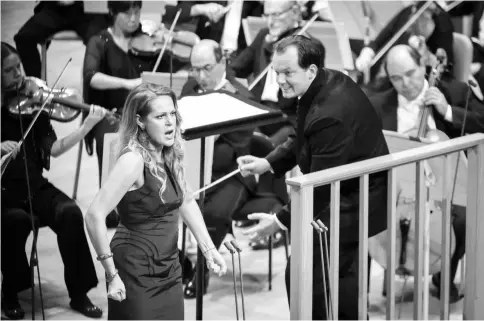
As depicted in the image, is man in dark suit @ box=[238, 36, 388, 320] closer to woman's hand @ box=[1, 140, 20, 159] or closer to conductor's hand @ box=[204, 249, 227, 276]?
conductor's hand @ box=[204, 249, 227, 276]

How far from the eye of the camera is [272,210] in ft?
15.9

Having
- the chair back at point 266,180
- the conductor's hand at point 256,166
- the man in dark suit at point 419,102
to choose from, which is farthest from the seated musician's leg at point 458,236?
the conductor's hand at point 256,166

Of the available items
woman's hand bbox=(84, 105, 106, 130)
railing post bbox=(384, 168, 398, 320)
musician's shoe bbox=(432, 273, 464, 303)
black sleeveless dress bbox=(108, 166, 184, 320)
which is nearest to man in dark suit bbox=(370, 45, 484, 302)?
musician's shoe bbox=(432, 273, 464, 303)

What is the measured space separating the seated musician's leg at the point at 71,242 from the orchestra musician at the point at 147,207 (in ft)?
3.59

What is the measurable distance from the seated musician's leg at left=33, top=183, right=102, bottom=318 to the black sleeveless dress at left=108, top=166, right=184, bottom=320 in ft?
3.59

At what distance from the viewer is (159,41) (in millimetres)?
5137

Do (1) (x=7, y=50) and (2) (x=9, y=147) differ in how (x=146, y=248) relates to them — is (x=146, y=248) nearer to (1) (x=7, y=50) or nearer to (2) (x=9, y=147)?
(2) (x=9, y=147)

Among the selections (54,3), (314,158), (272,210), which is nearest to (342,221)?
(314,158)

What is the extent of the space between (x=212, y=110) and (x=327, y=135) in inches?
19.3

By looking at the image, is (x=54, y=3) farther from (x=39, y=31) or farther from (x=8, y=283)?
(x=8, y=283)

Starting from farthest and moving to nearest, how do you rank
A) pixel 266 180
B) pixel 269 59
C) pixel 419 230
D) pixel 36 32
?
pixel 269 59, pixel 266 180, pixel 36 32, pixel 419 230

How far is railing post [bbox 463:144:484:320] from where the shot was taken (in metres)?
3.78

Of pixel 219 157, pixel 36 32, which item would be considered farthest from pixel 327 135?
pixel 36 32

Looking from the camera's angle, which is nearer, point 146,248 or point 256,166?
point 146,248
